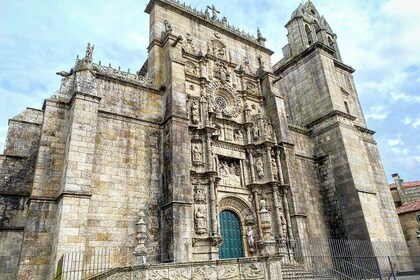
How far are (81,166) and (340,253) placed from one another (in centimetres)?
1264

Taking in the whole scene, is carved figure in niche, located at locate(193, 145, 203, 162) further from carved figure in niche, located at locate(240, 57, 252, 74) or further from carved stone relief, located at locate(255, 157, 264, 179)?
carved figure in niche, located at locate(240, 57, 252, 74)

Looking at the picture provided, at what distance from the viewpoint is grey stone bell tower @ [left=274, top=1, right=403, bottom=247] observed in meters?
16.5

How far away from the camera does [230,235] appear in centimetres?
1409

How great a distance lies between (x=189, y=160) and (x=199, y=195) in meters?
1.54

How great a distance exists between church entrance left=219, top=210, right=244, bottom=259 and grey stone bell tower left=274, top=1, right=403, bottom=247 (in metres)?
5.89

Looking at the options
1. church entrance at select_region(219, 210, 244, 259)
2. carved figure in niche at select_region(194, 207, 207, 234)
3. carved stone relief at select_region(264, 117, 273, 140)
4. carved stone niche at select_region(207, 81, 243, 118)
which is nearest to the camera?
carved figure in niche at select_region(194, 207, 207, 234)

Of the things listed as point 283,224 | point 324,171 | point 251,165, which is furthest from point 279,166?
point 324,171

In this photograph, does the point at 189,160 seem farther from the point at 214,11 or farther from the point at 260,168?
the point at 214,11

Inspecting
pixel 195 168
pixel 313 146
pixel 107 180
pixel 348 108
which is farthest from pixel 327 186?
pixel 107 180

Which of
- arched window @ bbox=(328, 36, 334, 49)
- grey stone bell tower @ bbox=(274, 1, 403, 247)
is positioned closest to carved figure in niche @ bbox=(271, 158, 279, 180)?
grey stone bell tower @ bbox=(274, 1, 403, 247)

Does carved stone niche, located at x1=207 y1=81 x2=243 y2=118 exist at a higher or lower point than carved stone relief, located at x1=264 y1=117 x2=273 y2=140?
higher

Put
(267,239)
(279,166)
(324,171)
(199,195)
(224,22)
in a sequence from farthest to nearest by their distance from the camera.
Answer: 1. (224,22)
2. (324,171)
3. (279,166)
4. (199,195)
5. (267,239)

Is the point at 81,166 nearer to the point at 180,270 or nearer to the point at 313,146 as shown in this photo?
the point at 180,270

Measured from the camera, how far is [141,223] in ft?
29.0
